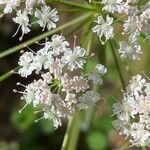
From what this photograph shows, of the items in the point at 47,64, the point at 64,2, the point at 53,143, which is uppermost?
the point at 64,2

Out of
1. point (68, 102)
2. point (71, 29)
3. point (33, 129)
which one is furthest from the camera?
point (33, 129)

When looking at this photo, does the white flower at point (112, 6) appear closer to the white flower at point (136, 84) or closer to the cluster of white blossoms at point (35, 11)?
the cluster of white blossoms at point (35, 11)

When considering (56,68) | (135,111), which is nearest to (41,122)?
(135,111)

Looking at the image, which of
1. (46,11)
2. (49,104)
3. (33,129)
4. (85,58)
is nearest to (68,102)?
(49,104)

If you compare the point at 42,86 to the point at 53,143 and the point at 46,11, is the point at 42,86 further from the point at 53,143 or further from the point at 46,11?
the point at 53,143

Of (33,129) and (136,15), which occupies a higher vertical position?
(136,15)

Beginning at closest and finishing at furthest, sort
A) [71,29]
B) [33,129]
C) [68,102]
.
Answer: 1. [68,102]
2. [71,29]
3. [33,129]

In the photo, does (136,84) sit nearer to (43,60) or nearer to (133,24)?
(133,24)
